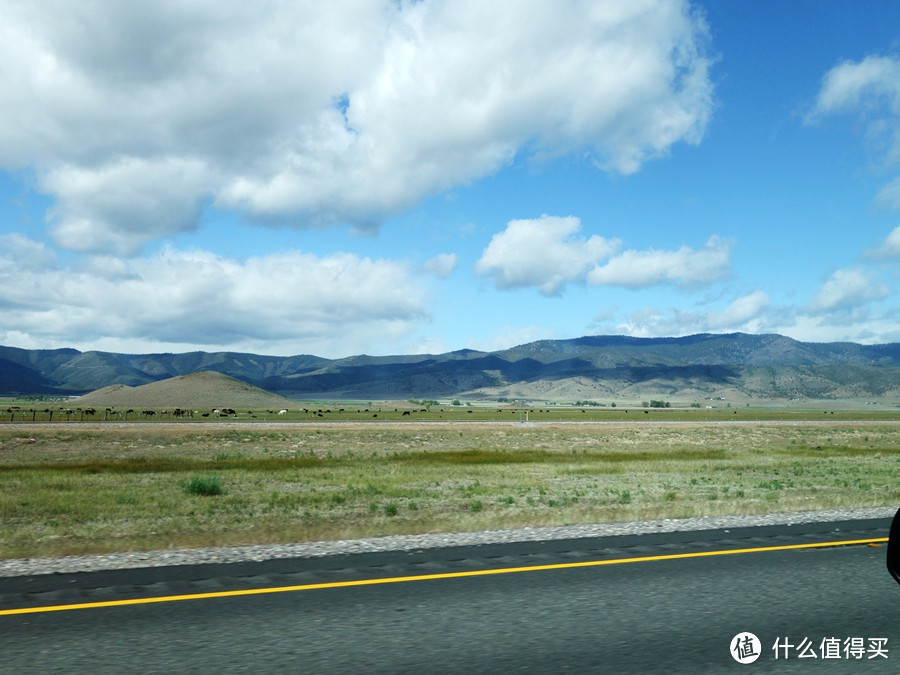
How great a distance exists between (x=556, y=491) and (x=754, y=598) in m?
14.6

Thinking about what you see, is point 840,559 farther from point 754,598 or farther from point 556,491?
point 556,491

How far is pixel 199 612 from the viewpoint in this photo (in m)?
7.29

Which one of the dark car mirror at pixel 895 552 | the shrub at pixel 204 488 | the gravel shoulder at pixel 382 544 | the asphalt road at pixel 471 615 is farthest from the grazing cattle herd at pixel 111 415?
the dark car mirror at pixel 895 552

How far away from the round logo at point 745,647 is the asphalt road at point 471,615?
0.09 m

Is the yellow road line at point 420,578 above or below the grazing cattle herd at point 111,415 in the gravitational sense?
above

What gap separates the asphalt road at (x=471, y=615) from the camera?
594 centimetres

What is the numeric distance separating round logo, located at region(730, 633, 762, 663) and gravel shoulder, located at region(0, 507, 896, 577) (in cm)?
556

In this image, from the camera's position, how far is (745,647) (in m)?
6.31

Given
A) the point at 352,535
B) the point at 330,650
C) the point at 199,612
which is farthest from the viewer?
the point at 352,535

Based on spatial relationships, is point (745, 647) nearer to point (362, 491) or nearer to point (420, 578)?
point (420, 578)

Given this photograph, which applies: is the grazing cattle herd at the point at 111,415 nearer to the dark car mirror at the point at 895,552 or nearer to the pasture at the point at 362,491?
the pasture at the point at 362,491

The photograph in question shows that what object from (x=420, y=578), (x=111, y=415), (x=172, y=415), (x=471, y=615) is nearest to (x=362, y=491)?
(x=420, y=578)

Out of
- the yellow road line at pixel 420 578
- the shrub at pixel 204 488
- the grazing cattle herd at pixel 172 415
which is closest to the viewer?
the yellow road line at pixel 420 578

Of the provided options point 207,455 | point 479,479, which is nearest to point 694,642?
point 479,479
